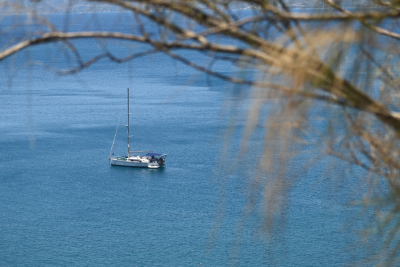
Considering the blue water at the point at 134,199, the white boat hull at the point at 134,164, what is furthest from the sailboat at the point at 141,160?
the blue water at the point at 134,199

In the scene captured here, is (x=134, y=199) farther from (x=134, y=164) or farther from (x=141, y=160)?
(x=134, y=164)

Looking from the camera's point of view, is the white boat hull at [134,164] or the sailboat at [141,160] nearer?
the sailboat at [141,160]

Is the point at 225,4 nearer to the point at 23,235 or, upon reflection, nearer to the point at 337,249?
the point at 337,249

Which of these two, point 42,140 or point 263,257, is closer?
point 263,257

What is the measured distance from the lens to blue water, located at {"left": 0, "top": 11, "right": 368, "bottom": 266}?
57.7 ft

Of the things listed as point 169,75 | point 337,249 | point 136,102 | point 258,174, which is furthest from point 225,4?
point 169,75

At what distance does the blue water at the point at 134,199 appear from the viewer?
57.7 ft

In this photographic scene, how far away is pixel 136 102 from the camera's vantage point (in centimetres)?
3294

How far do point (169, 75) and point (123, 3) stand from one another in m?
41.9

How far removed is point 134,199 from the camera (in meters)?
22.1

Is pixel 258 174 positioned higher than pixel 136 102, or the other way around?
pixel 258 174

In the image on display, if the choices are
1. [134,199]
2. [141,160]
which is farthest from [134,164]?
[134,199]

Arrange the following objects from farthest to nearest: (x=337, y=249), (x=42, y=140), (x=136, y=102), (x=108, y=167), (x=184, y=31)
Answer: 1. (x=136, y=102)
2. (x=42, y=140)
3. (x=108, y=167)
4. (x=337, y=249)
5. (x=184, y=31)

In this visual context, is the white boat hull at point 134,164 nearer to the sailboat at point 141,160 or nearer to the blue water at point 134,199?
the sailboat at point 141,160
